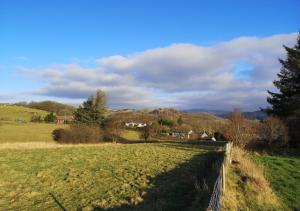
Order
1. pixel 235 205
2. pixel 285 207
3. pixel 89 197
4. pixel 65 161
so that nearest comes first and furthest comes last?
1. pixel 235 205
2. pixel 285 207
3. pixel 89 197
4. pixel 65 161

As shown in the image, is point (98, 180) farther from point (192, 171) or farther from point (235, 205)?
point (235, 205)

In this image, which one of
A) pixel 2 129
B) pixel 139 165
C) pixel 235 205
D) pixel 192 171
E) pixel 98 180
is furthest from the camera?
pixel 2 129

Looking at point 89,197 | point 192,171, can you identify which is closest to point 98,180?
point 89,197

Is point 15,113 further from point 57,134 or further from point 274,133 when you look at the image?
point 274,133

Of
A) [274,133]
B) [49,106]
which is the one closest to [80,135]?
[274,133]

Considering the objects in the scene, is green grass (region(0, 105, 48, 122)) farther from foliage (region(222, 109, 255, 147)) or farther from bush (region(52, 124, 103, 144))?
foliage (region(222, 109, 255, 147))

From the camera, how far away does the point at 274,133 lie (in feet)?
135

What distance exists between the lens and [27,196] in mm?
16312

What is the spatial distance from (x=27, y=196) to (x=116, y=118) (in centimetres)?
7193

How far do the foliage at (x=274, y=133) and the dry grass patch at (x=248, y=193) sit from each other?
81.5ft

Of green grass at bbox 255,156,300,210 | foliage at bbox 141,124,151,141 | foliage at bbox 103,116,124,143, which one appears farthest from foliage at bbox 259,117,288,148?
foliage at bbox 141,124,151,141

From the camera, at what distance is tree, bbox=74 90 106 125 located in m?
85.6

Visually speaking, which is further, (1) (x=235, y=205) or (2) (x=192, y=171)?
(2) (x=192, y=171)

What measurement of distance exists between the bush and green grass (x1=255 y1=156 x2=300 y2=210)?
52.7 meters
